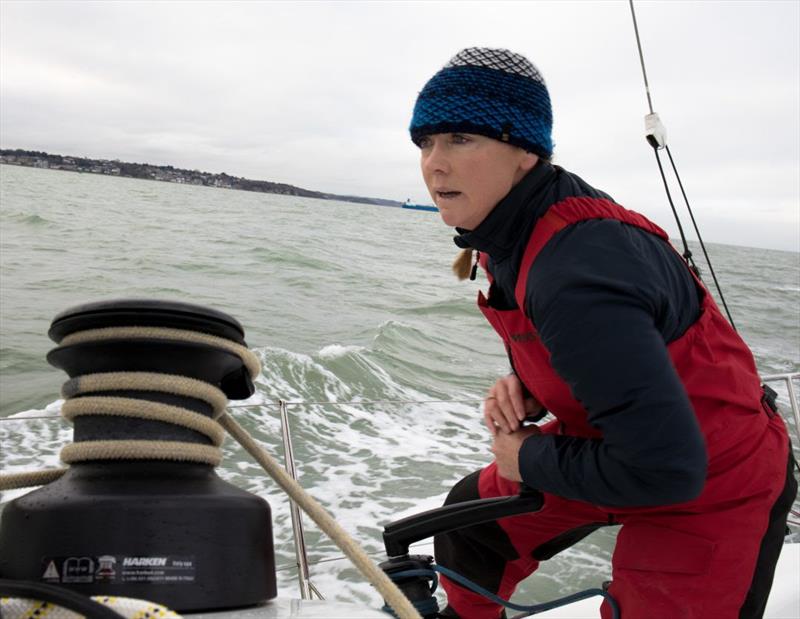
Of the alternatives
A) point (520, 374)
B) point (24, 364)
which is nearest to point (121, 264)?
point (24, 364)

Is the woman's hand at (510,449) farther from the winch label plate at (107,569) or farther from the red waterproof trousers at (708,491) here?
the winch label plate at (107,569)

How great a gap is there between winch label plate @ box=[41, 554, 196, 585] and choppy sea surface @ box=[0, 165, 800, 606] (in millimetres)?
280

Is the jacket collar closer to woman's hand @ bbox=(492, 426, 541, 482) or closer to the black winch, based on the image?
woman's hand @ bbox=(492, 426, 541, 482)

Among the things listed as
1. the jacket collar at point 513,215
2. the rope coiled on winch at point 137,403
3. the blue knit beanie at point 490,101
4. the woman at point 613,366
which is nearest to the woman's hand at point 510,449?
Answer: the woman at point 613,366

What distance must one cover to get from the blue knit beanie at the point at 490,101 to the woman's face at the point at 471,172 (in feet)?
0.06

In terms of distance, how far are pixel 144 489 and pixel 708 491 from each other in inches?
32.8

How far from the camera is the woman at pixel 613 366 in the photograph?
0.96 metres

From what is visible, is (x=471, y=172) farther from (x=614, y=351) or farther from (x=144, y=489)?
(x=144, y=489)

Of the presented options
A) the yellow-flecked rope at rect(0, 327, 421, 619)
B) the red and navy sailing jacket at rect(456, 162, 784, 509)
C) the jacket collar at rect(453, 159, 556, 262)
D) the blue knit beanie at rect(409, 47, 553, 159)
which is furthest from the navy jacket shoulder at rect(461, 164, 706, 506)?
the yellow-flecked rope at rect(0, 327, 421, 619)

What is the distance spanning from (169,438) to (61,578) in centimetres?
16

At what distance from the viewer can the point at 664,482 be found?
3.23 feet

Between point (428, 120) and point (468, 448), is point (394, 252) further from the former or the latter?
point (428, 120)

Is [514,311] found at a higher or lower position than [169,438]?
higher

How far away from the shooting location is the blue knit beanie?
1.17 meters
